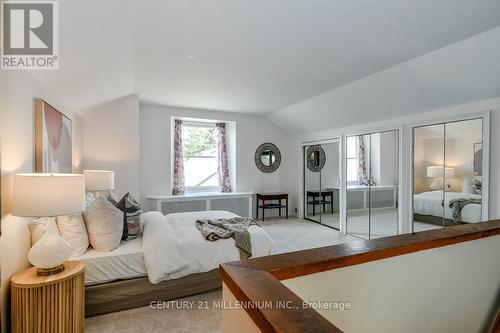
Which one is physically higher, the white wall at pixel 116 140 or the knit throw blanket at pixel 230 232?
the white wall at pixel 116 140

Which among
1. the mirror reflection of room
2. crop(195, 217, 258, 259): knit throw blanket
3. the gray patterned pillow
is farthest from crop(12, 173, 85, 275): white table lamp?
the mirror reflection of room

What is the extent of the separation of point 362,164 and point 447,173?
53.7 inches

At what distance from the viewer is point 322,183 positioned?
5703 mm

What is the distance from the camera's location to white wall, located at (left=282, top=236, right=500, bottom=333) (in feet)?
3.78

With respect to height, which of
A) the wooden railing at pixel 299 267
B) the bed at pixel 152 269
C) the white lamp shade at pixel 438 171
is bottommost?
the bed at pixel 152 269

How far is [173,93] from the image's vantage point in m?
4.26

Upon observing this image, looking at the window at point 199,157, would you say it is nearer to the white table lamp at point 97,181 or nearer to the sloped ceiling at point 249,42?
the sloped ceiling at point 249,42

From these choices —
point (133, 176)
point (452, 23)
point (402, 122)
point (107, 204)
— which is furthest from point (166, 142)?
point (452, 23)

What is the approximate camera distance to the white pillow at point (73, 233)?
225 cm

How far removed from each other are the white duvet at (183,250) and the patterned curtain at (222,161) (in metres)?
2.82

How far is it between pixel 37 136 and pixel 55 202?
0.87 m

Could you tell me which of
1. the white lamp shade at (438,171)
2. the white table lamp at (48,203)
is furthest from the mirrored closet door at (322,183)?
the white table lamp at (48,203)

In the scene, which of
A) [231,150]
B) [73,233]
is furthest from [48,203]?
[231,150]

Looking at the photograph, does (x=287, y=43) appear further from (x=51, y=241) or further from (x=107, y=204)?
(x=51, y=241)
